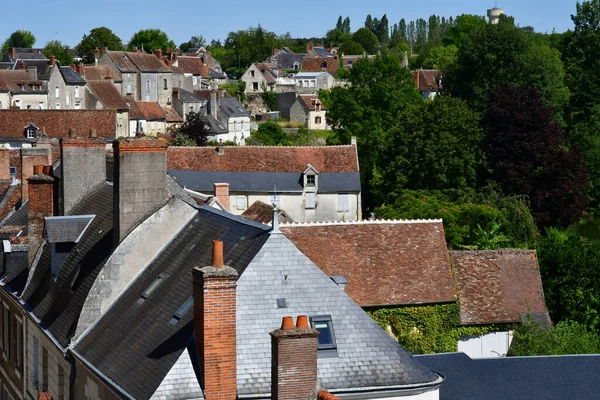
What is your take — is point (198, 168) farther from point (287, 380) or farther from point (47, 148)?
point (287, 380)

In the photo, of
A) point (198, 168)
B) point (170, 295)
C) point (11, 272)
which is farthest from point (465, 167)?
point (170, 295)

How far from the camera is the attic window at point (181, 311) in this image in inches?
615

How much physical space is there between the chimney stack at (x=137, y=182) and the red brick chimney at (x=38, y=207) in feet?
14.6

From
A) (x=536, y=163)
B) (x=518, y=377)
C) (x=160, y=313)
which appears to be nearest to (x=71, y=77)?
(x=536, y=163)

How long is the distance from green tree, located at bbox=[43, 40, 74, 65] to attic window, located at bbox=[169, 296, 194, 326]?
96714mm

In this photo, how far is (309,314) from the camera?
1566 centimetres

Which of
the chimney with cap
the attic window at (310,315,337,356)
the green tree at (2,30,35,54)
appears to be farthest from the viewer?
the green tree at (2,30,35,54)

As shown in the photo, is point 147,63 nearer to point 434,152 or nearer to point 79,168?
point 434,152

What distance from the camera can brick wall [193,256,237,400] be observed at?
14211 mm

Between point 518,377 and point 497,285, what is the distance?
931 cm

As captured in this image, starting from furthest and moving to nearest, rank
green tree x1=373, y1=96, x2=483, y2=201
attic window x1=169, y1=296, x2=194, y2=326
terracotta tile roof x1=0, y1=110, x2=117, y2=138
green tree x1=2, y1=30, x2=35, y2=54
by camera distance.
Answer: green tree x1=2, y1=30, x2=35, y2=54 < terracotta tile roof x1=0, y1=110, x2=117, y2=138 < green tree x1=373, y1=96, x2=483, y2=201 < attic window x1=169, y1=296, x2=194, y2=326

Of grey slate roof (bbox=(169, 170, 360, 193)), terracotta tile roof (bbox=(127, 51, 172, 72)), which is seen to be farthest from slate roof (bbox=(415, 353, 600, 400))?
terracotta tile roof (bbox=(127, 51, 172, 72))

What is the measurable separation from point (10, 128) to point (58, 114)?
124 inches

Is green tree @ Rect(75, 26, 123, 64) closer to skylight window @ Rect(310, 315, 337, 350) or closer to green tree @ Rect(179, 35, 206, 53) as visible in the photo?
green tree @ Rect(179, 35, 206, 53)
